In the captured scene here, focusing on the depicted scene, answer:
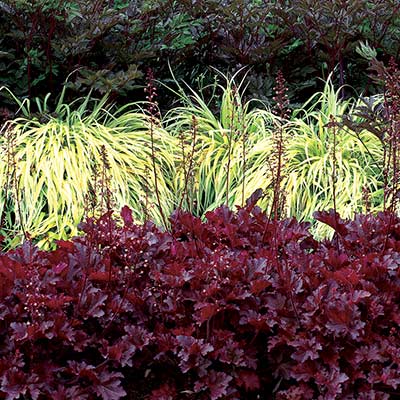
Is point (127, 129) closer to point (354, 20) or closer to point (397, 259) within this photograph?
point (354, 20)

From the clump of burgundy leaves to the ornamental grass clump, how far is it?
1.12 m

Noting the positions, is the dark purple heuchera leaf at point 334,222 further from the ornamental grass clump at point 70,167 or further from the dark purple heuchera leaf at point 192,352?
the ornamental grass clump at point 70,167

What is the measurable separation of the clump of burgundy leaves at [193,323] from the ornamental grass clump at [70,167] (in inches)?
44.1

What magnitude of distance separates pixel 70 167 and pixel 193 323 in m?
1.90

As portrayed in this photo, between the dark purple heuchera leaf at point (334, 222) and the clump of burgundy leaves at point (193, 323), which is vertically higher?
the dark purple heuchera leaf at point (334, 222)

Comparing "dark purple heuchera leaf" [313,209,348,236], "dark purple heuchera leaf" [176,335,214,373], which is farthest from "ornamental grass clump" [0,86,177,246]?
"dark purple heuchera leaf" [176,335,214,373]

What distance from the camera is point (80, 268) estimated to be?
8.92ft

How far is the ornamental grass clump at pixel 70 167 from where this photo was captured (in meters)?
4.02

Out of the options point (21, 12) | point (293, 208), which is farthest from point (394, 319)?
point (21, 12)

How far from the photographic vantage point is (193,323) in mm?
2504

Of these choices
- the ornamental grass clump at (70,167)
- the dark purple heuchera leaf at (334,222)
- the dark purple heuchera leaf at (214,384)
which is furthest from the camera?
the ornamental grass clump at (70,167)

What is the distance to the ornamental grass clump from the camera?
13.2 ft

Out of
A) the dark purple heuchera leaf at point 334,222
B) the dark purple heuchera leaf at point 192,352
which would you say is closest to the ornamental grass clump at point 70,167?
the dark purple heuchera leaf at point 334,222

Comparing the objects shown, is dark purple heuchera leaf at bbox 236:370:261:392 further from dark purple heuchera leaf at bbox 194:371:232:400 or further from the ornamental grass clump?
the ornamental grass clump
